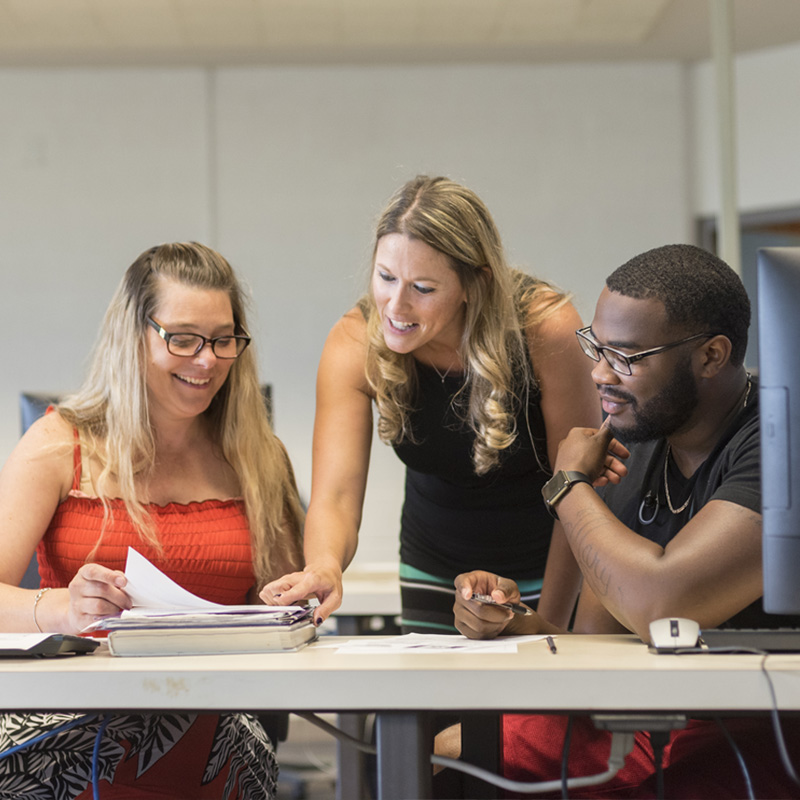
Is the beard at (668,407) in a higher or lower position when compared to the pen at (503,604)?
higher

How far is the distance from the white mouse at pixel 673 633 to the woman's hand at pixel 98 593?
678 millimetres

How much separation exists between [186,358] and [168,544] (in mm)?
326

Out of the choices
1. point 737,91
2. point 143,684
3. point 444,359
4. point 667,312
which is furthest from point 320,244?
point 143,684

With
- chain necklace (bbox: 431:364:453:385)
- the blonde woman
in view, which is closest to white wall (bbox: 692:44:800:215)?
the blonde woman

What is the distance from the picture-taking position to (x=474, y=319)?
Answer: 178 cm

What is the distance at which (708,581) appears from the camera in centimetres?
118

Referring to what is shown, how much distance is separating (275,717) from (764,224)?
13.1ft

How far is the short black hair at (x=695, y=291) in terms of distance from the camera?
140cm

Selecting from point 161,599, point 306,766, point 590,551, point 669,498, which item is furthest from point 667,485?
point 306,766

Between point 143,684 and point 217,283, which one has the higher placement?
point 217,283

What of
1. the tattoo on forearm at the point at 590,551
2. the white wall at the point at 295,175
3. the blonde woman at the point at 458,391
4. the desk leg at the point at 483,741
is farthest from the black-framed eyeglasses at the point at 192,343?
the white wall at the point at 295,175

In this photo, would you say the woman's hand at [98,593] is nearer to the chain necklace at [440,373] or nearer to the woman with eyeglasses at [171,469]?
the woman with eyeglasses at [171,469]

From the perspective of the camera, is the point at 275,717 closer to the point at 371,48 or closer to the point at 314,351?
the point at 314,351

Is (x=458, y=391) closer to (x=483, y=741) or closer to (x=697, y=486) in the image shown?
(x=697, y=486)
